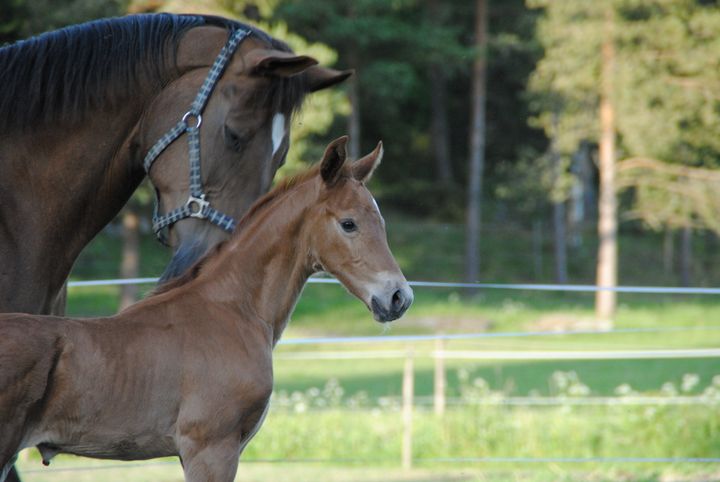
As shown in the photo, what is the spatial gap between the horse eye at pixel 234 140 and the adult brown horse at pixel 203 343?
205mm

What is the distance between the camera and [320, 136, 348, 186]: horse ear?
3.59 m

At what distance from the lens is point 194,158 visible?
363 centimetres

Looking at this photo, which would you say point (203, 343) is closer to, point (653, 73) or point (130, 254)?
point (130, 254)

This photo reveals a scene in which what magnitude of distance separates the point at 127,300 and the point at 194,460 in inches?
700

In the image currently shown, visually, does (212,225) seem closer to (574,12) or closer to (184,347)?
(184,347)

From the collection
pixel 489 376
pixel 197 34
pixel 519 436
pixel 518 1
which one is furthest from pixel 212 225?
pixel 518 1

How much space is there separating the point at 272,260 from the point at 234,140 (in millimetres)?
454

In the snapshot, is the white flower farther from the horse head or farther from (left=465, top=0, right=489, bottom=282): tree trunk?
(left=465, top=0, right=489, bottom=282): tree trunk

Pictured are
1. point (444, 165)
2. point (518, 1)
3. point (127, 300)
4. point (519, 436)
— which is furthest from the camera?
point (444, 165)

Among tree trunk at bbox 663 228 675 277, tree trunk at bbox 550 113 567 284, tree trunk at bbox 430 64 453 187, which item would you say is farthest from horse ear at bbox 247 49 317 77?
tree trunk at bbox 430 64 453 187

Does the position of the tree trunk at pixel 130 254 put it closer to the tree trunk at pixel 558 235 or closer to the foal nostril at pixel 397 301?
the tree trunk at pixel 558 235

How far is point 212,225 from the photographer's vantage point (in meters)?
3.68

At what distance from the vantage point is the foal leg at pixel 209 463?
321cm

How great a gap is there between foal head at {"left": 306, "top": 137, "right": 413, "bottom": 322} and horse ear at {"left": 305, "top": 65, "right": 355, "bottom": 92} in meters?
0.36
